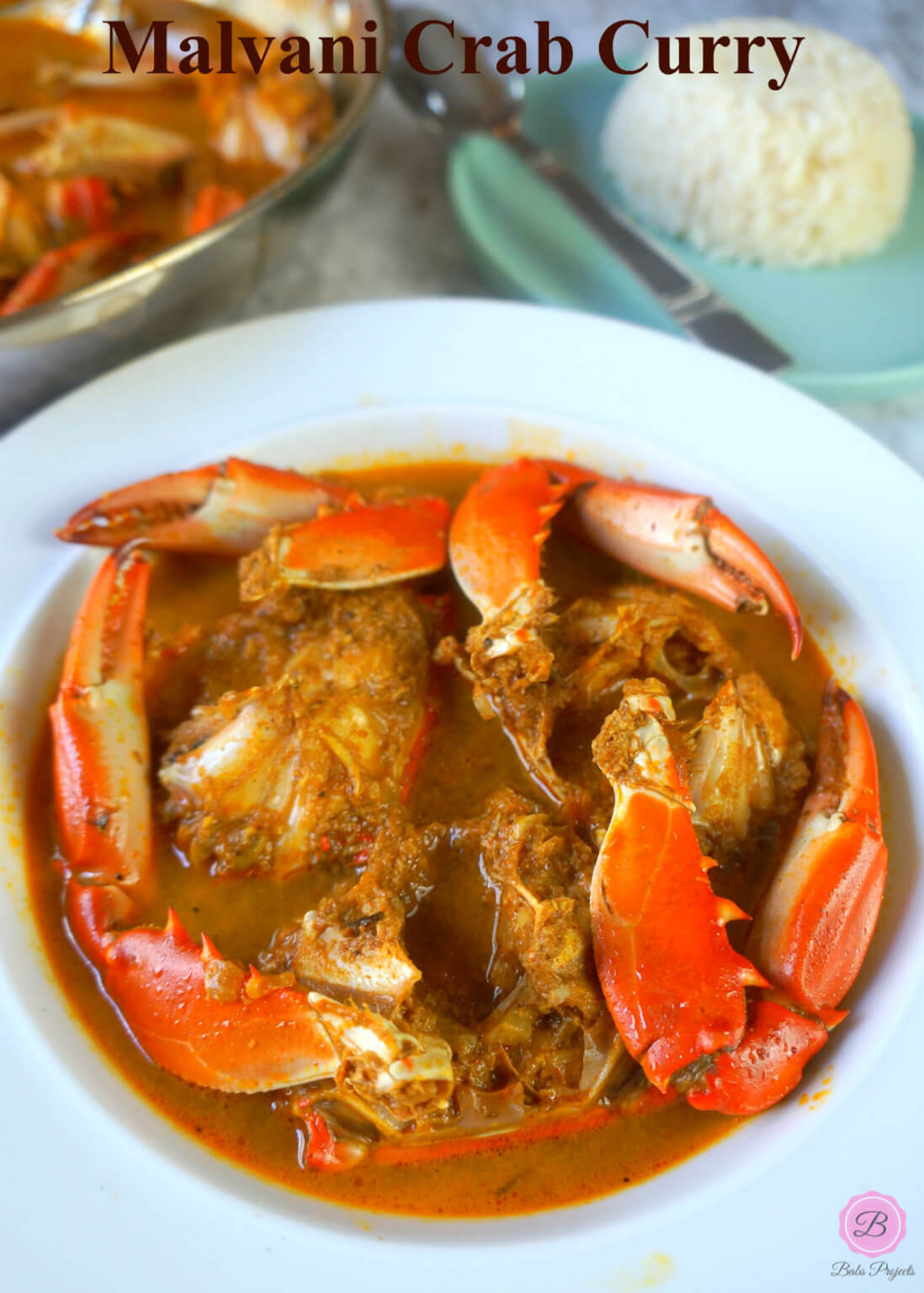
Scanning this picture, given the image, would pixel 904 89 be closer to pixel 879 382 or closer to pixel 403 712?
pixel 879 382

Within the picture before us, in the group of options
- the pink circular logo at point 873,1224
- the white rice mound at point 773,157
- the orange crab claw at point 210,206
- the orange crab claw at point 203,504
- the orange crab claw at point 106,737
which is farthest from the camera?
the white rice mound at point 773,157

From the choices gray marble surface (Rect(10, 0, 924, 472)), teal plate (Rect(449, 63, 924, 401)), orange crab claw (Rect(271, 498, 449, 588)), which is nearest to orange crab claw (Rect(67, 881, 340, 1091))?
orange crab claw (Rect(271, 498, 449, 588))

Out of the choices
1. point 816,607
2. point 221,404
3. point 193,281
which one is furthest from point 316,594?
point 816,607

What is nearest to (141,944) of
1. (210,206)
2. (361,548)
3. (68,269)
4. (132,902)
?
(132,902)

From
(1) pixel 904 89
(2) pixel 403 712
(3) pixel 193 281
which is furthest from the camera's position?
(1) pixel 904 89

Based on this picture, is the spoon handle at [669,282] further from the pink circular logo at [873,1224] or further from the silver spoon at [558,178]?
the pink circular logo at [873,1224]

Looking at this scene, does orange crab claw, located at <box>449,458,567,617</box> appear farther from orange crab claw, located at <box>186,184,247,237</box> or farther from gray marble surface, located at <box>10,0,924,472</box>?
orange crab claw, located at <box>186,184,247,237</box>

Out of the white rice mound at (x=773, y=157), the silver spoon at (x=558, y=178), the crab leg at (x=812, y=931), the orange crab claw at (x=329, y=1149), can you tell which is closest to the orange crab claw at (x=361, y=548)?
the crab leg at (x=812, y=931)

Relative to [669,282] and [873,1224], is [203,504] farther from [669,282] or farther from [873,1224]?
[873,1224]
